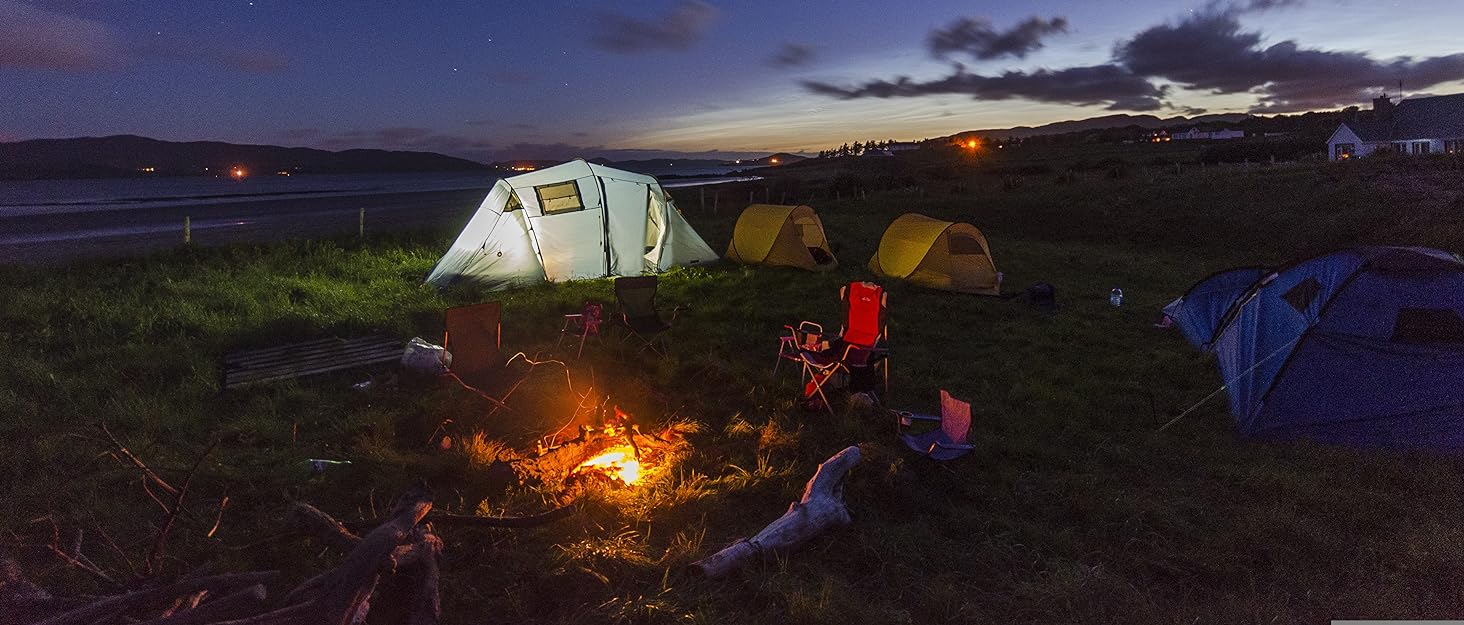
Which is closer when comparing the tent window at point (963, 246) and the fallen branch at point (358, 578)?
the fallen branch at point (358, 578)

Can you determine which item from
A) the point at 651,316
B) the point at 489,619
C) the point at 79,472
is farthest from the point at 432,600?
the point at 651,316

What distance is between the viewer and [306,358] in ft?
22.8

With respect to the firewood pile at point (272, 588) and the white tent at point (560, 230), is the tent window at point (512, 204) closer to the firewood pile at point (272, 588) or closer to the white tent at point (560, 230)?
the white tent at point (560, 230)

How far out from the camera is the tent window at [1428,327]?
4.90 m

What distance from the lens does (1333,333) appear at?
5.07m

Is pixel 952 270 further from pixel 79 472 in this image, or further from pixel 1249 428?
pixel 79 472

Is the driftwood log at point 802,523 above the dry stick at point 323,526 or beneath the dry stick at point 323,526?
beneath

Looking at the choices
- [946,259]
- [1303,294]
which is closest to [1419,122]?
[946,259]

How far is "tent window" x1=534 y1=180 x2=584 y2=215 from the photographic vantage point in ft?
37.3

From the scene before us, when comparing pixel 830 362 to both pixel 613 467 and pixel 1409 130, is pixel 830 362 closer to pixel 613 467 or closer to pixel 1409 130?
pixel 613 467

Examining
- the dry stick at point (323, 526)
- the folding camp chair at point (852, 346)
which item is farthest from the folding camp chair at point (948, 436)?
the dry stick at point (323, 526)

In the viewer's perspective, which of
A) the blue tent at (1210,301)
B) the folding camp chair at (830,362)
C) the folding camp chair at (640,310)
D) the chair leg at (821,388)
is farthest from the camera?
the blue tent at (1210,301)

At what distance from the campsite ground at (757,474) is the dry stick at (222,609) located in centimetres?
58

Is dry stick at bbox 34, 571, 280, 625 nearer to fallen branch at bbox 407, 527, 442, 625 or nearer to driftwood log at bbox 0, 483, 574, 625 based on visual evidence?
driftwood log at bbox 0, 483, 574, 625
